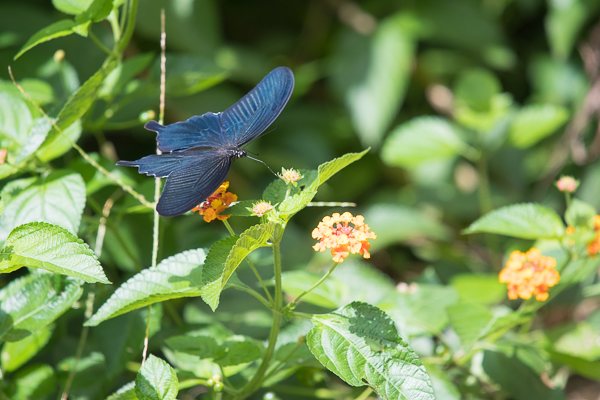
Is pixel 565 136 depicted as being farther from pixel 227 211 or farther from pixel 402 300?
pixel 227 211

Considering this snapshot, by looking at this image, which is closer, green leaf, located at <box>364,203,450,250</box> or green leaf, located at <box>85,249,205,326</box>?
green leaf, located at <box>85,249,205,326</box>

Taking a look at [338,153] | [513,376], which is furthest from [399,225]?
[513,376]

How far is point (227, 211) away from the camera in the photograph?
4.58ft

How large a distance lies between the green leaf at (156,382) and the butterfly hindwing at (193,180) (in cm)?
29

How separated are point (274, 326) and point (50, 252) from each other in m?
0.42

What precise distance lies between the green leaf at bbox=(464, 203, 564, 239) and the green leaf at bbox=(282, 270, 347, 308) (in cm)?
33

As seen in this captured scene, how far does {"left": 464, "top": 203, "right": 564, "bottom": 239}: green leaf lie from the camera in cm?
175

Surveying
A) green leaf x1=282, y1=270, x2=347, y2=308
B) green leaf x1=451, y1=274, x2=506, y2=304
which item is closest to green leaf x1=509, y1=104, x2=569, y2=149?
green leaf x1=451, y1=274, x2=506, y2=304

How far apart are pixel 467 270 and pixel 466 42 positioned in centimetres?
111

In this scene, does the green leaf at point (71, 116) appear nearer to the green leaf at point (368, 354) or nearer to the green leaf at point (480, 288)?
the green leaf at point (368, 354)

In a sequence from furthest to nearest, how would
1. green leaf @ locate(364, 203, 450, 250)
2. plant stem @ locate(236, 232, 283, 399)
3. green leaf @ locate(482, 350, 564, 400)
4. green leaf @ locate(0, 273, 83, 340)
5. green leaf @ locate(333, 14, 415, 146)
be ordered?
green leaf @ locate(333, 14, 415, 146)
green leaf @ locate(364, 203, 450, 250)
green leaf @ locate(482, 350, 564, 400)
green leaf @ locate(0, 273, 83, 340)
plant stem @ locate(236, 232, 283, 399)

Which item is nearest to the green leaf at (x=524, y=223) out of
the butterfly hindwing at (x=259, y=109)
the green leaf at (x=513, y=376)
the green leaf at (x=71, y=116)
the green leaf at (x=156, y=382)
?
the green leaf at (x=513, y=376)

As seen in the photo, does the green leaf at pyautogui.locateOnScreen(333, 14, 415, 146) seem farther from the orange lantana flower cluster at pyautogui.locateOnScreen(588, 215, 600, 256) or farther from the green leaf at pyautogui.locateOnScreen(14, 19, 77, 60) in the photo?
the green leaf at pyautogui.locateOnScreen(14, 19, 77, 60)

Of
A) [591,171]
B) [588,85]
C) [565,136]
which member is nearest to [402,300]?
[591,171]
